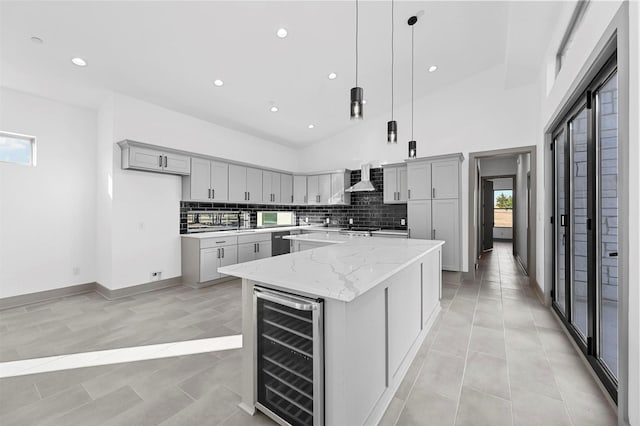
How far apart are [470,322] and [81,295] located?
5.38 meters

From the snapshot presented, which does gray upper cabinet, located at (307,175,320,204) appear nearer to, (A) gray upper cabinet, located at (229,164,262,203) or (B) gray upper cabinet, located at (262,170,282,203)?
(B) gray upper cabinet, located at (262,170,282,203)

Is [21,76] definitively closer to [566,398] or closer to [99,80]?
[99,80]

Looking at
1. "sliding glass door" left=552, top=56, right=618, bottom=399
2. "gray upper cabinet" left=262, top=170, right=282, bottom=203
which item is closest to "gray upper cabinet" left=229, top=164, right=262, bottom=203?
"gray upper cabinet" left=262, top=170, right=282, bottom=203

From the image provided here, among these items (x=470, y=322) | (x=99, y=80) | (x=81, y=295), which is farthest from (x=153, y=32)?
(x=470, y=322)

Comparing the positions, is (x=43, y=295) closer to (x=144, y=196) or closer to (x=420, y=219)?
(x=144, y=196)

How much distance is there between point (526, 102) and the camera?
4523 millimetres

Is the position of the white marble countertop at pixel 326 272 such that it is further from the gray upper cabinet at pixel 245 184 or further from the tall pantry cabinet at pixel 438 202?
the gray upper cabinet at pixel 245 184

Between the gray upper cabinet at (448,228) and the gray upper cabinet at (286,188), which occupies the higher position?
the gray upper cabinet at (286,188)

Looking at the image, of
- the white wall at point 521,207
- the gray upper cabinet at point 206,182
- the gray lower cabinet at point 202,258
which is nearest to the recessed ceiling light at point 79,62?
the gray upper cabinet at point 206,182

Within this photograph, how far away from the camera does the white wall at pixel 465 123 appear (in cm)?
458

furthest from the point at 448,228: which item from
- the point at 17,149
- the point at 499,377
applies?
the point at 17,149

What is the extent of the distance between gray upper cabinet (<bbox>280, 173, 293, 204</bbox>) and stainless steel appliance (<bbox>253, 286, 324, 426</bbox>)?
5018 millimetres

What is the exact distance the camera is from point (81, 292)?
419cm

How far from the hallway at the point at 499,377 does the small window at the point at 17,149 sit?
528cm
